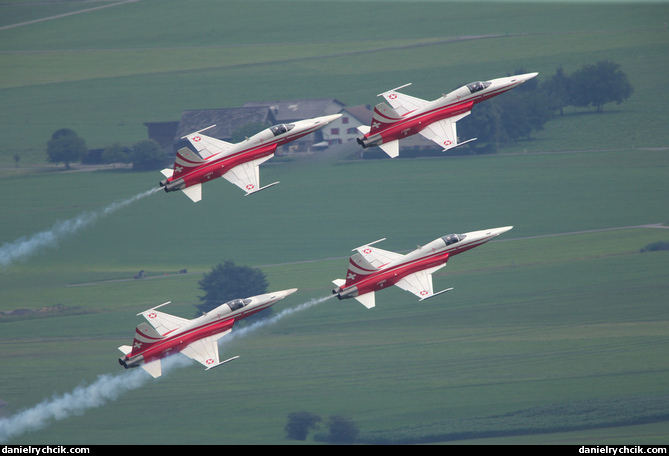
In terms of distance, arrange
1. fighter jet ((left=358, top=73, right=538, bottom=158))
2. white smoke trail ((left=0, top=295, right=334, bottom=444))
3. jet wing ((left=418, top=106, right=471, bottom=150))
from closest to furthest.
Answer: fighter jet ((left=358, top=73, right=538, bottom=158))
jet wing ((left=418, top=106, right=471, bottom=150))
white smoke trail ((left=0, top=295, right=334, bottom=444))

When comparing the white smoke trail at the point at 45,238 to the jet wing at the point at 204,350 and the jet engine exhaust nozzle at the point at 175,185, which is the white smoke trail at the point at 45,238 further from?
the jet wing at the point at 204,350

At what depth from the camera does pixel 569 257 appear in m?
176

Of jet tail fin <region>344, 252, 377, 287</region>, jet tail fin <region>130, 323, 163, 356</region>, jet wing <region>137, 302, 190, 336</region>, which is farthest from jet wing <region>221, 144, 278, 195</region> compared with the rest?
jet tail fin <region>130, 323, 163, 356</region>

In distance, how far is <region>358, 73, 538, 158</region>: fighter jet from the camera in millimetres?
81312

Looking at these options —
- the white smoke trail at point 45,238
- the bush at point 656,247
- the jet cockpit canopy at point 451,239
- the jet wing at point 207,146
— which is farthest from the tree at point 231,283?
the jet cockpit canopy at point 451,239

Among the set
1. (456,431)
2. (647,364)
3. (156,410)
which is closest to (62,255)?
(156,410)

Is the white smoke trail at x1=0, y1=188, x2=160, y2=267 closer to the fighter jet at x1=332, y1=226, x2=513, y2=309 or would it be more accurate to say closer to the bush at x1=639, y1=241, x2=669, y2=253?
the bush at x1=639, y1=241, x2=669, y2=253

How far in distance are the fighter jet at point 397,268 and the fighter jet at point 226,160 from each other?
35.0 ft

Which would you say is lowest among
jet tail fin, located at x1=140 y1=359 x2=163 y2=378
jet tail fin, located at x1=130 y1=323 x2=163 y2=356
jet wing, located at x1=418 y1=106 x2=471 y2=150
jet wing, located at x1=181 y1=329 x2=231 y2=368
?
jet tail fin, located at x1=140 y1=359 x2=163 y2=378

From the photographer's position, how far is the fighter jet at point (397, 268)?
258 feet

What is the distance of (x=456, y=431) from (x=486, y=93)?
60260mm

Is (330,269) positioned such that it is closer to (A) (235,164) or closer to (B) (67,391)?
(B) (67,391)

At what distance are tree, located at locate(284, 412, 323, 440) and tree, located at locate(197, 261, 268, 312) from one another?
35152mm

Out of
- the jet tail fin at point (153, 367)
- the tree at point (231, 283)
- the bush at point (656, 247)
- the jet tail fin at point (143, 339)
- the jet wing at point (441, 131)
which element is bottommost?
the jet tail fin at point (153, 367)
